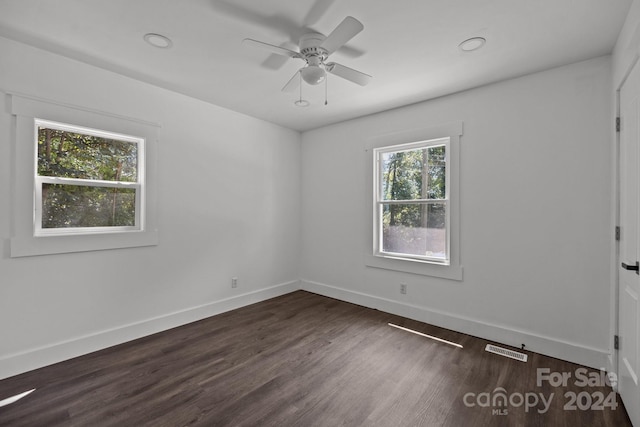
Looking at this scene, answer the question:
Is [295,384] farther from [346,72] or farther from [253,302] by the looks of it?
[346,72]

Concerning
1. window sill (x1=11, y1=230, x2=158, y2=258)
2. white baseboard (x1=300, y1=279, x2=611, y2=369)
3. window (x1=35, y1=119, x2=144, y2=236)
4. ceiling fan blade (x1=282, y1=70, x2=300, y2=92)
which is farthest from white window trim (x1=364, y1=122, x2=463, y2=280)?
window (x1=35, y1=119, x2=144, y2=236)

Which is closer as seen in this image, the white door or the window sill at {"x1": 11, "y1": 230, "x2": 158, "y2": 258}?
the white door

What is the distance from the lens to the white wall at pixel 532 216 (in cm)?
248

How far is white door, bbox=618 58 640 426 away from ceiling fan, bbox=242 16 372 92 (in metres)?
1.80

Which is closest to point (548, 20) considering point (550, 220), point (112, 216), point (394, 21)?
point (394, 21)

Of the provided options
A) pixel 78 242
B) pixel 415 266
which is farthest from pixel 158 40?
pixel 415 266

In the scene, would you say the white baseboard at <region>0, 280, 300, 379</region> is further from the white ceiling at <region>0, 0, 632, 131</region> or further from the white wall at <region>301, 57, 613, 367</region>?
the white ceiling at <region>0, 0, 632, 131</region>

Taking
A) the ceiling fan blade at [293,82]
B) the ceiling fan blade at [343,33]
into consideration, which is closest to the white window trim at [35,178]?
the ceiling fan blade at [293,82]

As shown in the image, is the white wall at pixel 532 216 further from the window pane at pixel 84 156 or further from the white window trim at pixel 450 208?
the window pane at pixel 84 156

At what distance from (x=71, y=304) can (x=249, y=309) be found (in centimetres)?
189

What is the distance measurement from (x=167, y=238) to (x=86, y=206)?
2.65 ft

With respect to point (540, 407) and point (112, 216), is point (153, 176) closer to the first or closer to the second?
point (112, 216)

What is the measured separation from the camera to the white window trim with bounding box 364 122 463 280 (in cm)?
325

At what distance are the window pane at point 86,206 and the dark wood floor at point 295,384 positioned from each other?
4.10 ft
